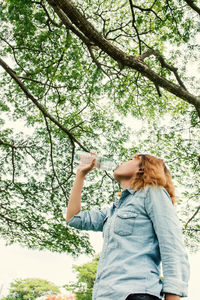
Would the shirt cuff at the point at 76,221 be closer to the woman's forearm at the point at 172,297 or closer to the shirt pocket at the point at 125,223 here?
the shirt pocket at the point at 125,223

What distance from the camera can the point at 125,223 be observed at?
1.57m

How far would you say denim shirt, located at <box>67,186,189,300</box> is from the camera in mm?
1284

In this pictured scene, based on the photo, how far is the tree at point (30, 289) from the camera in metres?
24.5

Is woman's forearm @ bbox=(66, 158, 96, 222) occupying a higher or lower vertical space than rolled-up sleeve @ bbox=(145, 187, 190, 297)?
higher

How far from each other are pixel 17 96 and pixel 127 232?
22.7ft

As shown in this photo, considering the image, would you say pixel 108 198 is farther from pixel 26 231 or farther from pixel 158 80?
pixel 158 80

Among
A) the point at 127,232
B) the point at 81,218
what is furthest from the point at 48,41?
the point at 127,232

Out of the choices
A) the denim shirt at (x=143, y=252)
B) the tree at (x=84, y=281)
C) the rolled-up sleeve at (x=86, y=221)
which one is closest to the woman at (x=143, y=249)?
the denim shirt at (x=143, y=252)

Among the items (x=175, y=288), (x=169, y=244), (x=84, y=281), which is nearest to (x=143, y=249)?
(x=169, y=244)

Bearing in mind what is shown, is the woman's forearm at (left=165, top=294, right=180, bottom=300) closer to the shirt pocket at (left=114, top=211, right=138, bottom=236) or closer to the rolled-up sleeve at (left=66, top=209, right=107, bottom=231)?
the shirt pocket at (left=114, top=211, right=138, bottom=236)

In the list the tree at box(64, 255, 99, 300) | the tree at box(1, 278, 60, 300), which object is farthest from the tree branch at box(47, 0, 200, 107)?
the tree at box(1, 278, 60, 300)

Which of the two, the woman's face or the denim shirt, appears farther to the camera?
the woman's face

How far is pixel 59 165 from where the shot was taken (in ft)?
23.8

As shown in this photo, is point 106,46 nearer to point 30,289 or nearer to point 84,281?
point 84,281
